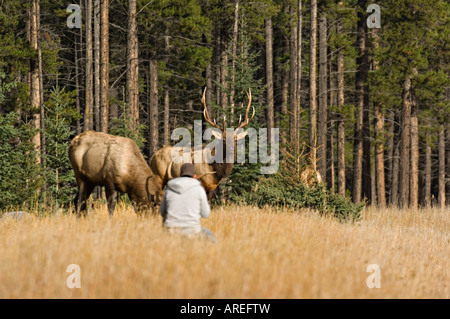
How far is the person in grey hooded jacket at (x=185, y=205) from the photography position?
7160 millimetres

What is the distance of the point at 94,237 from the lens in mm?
7180

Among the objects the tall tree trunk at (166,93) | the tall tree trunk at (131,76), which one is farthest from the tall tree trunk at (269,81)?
the tall tree trunk at (131,76)

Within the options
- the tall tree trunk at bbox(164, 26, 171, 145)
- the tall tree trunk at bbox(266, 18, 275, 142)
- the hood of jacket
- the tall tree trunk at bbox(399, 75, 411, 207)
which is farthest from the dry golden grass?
the tall tree trunk at bbox(164, 26, 171, 145)

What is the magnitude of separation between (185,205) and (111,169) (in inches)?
133

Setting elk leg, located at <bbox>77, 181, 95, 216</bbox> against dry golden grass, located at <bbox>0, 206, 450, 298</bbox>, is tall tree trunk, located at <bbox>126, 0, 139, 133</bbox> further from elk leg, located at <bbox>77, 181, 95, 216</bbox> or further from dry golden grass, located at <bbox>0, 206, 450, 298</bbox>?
dry golden grass, located at <bbox>0, 206, 450, 298</bbox>

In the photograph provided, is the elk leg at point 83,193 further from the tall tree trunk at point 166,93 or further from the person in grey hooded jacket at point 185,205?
the tall tree trunk at point 166,93

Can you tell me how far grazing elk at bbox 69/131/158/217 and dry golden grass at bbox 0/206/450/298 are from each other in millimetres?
931

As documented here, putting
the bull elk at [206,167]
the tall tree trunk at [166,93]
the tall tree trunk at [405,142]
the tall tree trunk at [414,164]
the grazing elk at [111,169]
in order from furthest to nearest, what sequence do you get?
the tall tree trunk at [166,93] < the tall tree trunk at [414,164] < the tall tree trunk at [405,142] < the bull elk at [206,167] < the grazing elk at [111,169]

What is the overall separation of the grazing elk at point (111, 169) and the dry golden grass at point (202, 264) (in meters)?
0.93

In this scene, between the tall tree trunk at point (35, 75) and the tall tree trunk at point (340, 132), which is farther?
the tall tree trunk at point (340, 132)
